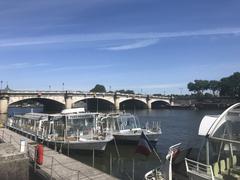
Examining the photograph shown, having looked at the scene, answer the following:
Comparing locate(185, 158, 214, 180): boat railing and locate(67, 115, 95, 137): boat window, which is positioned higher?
locate(67, 115, 95, 137): boat window

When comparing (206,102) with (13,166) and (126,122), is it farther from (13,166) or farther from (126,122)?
(13,166)

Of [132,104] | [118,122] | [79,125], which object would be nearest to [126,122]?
[118,122]

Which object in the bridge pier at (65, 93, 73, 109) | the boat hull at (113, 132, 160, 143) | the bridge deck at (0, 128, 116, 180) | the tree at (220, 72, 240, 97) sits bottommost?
the bridge deck at (0, 128, 116, 180)

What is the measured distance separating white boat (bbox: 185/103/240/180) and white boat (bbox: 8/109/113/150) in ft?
61.6

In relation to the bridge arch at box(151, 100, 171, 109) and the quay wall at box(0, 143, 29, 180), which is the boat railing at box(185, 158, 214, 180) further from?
the bridge arch at box(151, 100, 171, 109)

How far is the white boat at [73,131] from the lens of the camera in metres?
33.8

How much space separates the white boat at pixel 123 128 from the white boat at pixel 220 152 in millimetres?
23937

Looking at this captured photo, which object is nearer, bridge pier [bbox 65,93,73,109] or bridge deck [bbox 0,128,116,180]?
bridge deck [bbox 0,128,116,180]

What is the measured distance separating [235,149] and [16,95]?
10473cm

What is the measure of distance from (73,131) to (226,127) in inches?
899

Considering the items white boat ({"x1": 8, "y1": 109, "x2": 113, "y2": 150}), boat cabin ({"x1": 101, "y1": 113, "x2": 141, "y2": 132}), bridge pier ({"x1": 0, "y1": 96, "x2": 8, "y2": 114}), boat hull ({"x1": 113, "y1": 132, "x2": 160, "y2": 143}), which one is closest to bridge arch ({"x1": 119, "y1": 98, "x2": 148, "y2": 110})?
bridge pier ({"x1": 0, "y1": 96, "x2": 8, "y2": 114})

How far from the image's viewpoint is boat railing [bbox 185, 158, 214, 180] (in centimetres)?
1511

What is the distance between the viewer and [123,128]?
4262 cm

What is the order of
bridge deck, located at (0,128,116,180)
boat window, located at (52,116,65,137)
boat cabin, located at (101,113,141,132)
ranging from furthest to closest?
boat cabin, located at (101,113,141,132) < boat window, located at (52,116,65,137) < bridge deck, located at (0,128,116,180)
